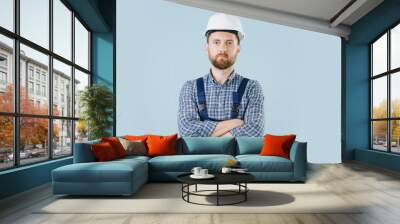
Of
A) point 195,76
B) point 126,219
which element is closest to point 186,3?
point 195,76

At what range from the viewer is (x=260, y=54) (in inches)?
338

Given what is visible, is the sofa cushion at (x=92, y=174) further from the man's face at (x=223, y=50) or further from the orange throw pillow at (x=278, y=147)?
the man's face at (x=223, y=50)

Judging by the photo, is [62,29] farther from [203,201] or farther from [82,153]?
[203,201]

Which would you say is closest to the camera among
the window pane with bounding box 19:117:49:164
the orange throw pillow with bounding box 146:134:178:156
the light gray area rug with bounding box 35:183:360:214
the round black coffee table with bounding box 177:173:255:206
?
the light gray area rug with bounding box 35:183:360:214

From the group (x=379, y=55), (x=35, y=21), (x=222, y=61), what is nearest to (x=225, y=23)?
(x=222, y=61)

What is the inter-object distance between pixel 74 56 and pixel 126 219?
15.2 feet

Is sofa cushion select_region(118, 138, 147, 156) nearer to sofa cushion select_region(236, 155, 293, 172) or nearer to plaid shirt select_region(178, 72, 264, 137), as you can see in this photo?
plaid shirt select_region(178, 72, 264, 137)

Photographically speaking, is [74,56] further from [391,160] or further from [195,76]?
[391,160]

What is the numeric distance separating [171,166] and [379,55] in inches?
231

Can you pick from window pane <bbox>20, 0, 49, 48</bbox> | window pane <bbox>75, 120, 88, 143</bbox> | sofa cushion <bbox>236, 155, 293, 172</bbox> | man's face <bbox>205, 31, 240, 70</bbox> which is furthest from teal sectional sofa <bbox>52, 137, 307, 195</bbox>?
man's face <bbox>205, 31, 240, 70</bbox>

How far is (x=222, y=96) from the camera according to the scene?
805cm

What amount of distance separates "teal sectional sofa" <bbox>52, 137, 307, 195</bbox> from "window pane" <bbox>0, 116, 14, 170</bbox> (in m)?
0.67

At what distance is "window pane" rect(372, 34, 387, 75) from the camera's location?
28.2 feet

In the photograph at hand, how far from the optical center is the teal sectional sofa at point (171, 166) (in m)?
4.81
